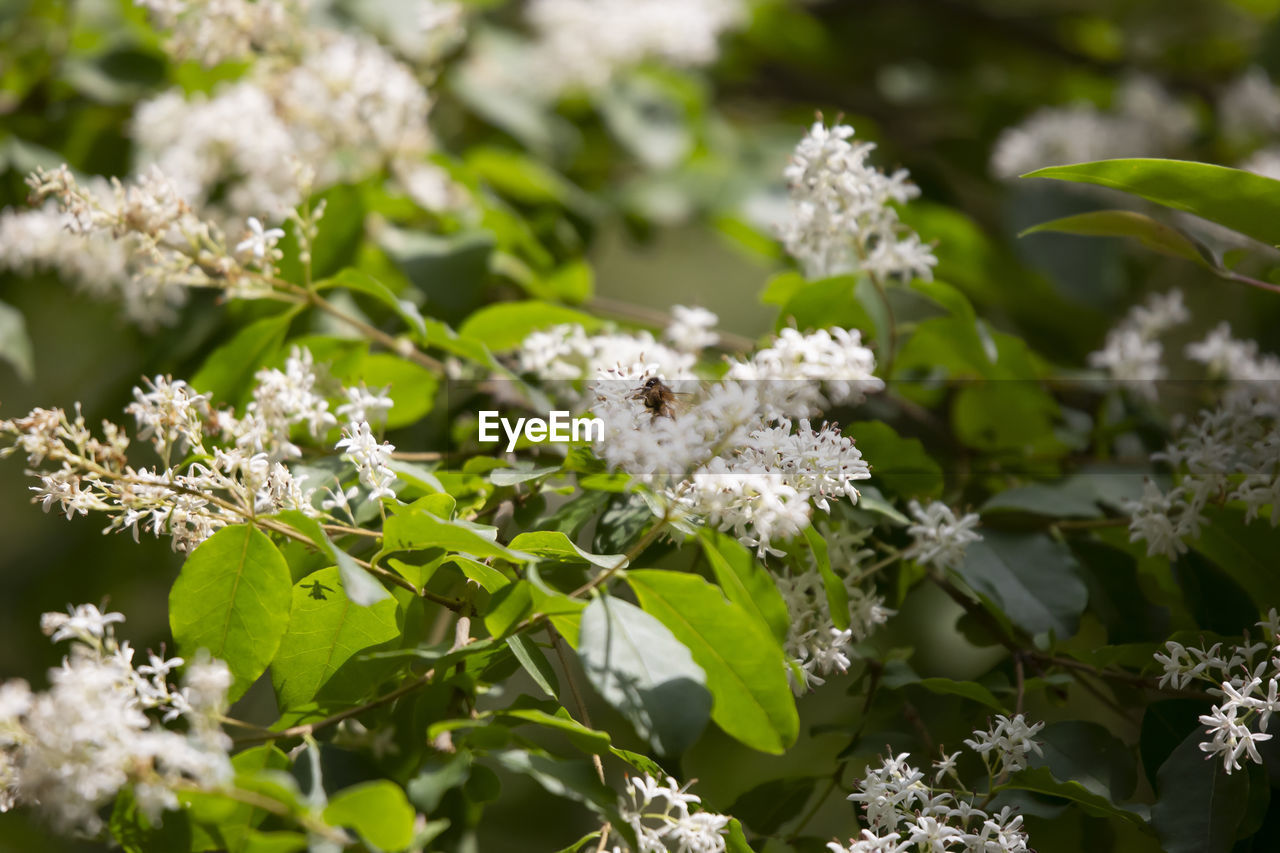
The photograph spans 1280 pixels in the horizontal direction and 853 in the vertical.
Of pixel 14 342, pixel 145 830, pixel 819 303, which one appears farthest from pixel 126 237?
pixel 819 303

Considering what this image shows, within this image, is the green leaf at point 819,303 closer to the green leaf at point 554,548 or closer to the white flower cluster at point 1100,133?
the green leaf at point 554,548

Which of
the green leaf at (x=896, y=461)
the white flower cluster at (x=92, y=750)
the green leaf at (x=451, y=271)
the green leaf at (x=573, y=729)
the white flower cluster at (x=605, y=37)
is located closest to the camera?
the white flower cluster at (x=92, y=750)

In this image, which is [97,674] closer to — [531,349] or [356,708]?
[356,708]

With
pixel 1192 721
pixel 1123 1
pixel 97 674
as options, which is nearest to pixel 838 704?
pixel 1192 721

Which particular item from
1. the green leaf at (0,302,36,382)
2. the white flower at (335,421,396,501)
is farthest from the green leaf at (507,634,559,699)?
the green leaf at (0,302,36,382)

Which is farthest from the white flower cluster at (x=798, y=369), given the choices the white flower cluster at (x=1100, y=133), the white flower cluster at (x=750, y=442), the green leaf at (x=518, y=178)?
the white flower cluster at (x=1100, y=133)

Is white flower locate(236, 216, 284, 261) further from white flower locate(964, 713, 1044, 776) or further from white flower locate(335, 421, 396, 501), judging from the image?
white flower locate(964, 713, 1044, 776)
